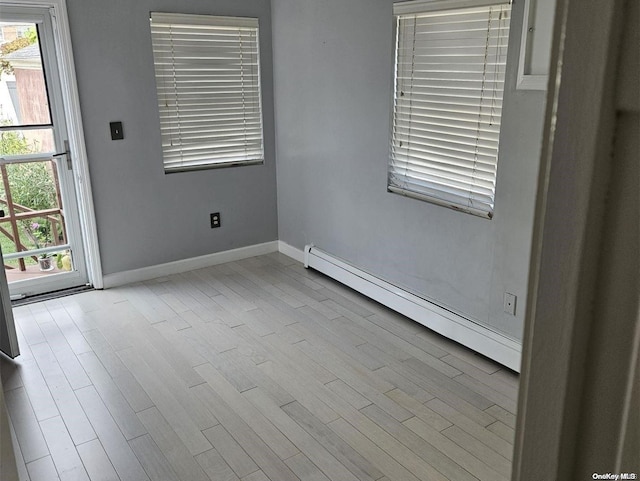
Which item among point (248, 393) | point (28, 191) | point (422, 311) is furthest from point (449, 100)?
point (28, 191)

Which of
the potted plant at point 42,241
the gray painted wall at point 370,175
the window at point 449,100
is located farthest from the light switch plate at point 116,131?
the window at point 449,100

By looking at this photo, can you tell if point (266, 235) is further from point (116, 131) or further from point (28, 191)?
point (28, 191)

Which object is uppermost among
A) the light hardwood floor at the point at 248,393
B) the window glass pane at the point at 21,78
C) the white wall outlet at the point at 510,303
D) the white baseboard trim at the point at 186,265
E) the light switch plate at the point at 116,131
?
the window glass pane at the point at 21,78

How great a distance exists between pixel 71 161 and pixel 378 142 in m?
2.11

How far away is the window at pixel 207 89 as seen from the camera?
3881mm

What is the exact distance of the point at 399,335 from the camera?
3264mm

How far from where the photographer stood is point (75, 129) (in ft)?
11.9

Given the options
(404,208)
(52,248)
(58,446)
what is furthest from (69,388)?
(404,208)

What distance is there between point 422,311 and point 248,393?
1212 millimetres

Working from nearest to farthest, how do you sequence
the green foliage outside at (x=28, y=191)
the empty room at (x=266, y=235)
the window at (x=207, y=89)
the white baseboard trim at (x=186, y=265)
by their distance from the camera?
the empty room at (x=266, y=235), the green foliage outside at (x=28, y=191), the window at (x=207, y=89), the white baseboard trim at (x=186, y=265)

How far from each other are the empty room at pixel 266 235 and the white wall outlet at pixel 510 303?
0.05ft

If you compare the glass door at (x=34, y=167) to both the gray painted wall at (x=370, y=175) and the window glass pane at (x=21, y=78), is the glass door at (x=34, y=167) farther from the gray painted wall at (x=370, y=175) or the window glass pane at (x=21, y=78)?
the gray painted wall at (x=370, y=175)

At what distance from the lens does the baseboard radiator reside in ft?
9.46

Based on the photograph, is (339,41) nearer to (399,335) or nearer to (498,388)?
(399,335)
